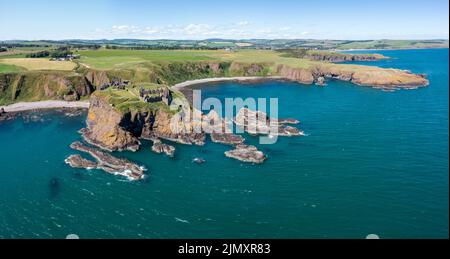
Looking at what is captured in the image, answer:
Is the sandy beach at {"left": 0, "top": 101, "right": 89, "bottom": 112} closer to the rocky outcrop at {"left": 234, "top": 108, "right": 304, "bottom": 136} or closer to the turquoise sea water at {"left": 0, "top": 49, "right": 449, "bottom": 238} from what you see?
the turquoise sea water at {"left": 0, "top": 49, "right": 449, "bottom": 238}

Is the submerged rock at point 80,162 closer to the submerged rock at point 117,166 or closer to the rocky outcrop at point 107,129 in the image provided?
the submerged rock at point 117,166

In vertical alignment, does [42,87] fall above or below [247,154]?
above

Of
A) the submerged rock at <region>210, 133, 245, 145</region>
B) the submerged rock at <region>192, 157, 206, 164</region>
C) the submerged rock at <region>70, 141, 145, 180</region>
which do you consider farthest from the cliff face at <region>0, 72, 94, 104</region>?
the submerged rock at <region>192, 157, 206, 164</region>

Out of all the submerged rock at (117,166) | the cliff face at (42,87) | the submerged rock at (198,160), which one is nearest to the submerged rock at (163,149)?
the submerged rock at (198,160)

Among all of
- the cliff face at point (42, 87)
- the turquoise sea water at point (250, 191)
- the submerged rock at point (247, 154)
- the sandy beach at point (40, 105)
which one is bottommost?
the turquoise sea water at point (250, 191)

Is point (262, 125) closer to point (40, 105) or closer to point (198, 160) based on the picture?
point (198, 160)

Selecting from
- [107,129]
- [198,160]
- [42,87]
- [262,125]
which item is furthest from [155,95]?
[42,87]
